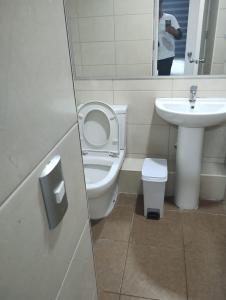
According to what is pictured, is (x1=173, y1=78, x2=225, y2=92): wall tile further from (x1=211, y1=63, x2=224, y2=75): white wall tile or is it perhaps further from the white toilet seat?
the white toilet seat

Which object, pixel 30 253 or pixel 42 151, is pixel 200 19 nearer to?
pixel 42 151

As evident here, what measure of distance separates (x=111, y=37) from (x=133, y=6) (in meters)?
0.26

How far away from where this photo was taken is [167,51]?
1793 mm

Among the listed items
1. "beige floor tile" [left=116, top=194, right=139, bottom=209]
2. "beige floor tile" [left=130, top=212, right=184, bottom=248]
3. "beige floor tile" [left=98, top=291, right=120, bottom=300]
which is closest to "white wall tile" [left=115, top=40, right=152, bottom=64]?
"beige floor tile" [left=116, top=194, right=139, bottom=209]

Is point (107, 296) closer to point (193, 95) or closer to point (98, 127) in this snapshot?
point (98, 127)

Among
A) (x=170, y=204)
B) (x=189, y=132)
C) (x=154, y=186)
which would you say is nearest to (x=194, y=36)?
(x=189, y=132)

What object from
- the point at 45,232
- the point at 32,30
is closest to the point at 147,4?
the point at 32,30

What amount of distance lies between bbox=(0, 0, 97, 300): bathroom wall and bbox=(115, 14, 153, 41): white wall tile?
Result: 59.0 inches

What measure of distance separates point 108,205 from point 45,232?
1499 mm

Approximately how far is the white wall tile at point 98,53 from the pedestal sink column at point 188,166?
31.9 inches

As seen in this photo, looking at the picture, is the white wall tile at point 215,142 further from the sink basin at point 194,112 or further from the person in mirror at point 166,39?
the person in mirror at point 166,39

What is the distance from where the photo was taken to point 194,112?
5.36ft

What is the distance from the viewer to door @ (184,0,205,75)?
1637 mm

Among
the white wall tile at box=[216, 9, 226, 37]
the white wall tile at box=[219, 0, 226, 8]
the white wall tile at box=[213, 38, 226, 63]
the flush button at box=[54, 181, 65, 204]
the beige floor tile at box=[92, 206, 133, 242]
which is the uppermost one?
the white wall tile at box=[219, 0, 226, 8]
